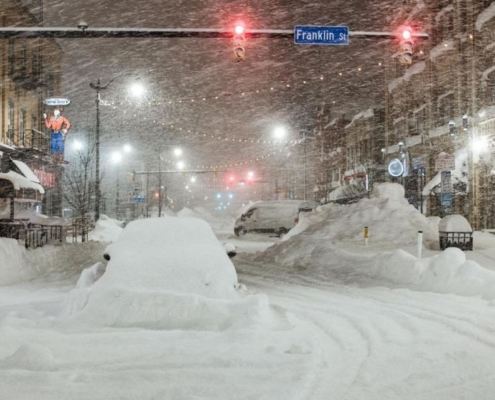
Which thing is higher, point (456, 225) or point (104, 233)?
point (456, 225)

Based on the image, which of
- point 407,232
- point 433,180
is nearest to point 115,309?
point 407,232

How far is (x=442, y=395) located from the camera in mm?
5016

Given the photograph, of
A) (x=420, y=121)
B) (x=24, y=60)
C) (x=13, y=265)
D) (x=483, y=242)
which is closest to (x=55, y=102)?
(x=24, y=60)

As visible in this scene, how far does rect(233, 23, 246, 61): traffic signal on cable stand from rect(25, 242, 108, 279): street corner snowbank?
8.16m

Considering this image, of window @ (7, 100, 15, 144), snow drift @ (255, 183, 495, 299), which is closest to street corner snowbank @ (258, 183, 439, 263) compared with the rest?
snow drift @ (255, 183, 495, 299)

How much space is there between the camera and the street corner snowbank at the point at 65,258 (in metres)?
17.4

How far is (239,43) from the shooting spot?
1248 cm

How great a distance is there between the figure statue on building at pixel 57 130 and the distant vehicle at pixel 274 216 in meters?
13.3

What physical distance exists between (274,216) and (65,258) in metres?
17.0

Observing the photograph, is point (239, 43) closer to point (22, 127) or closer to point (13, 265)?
point (13, 265)

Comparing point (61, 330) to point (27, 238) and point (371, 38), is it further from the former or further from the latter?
point (27, 238)

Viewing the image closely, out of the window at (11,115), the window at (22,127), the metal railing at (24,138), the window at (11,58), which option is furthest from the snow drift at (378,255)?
the window at (11,58)

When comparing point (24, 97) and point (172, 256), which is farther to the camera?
point (24, 97)

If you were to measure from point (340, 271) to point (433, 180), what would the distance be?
19392 millimetres
